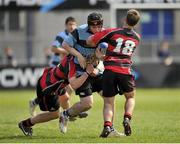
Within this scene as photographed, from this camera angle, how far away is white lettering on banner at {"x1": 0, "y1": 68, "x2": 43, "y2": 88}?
3066 cm

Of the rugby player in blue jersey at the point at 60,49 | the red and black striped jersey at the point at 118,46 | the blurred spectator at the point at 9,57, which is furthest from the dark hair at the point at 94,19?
the blurred spectator at the point at 9,57

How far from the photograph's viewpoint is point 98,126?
1441cm

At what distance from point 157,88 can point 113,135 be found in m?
19.3

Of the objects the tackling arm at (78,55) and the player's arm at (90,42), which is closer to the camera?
the player's arm at (90,42)

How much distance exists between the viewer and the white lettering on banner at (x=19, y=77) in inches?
1207

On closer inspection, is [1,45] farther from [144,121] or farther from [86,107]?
[86,107]

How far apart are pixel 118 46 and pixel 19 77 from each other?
18909mm

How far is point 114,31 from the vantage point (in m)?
12.0

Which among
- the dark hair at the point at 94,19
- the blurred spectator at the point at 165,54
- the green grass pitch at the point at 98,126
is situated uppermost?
the dark hair at the point at 94,19

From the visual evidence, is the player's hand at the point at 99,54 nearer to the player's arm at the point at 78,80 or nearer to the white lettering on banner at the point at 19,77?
the player's arm at the point at 78,80

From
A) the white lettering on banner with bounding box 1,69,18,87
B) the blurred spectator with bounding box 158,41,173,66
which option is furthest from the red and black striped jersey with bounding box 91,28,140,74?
the blurred spectator with bounding box 158,41,173,66

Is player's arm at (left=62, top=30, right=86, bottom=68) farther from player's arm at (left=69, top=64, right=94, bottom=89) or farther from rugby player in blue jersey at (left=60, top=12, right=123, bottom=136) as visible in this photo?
player's arm at (left=69, top=64, right=94, bottom=89)

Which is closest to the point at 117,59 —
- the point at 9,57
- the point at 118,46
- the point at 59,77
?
the point at 118,46

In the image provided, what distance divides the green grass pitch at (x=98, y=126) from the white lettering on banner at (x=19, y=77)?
7018 mm
